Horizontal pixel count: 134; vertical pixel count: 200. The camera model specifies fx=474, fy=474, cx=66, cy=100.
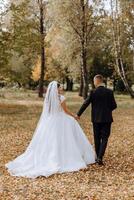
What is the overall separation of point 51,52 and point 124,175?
48.9 metres

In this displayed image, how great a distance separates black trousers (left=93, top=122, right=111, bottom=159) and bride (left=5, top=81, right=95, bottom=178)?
0.26 m

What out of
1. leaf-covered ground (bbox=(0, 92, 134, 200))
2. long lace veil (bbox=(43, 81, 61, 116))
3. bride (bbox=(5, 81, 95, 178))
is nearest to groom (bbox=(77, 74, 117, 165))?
bride (bbox=(5, 81, 95, 178))

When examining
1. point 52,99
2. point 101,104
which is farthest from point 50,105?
point 101,104

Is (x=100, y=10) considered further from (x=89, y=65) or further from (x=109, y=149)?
(x=109, y=149)

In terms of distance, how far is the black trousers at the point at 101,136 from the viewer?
12383 millimetres

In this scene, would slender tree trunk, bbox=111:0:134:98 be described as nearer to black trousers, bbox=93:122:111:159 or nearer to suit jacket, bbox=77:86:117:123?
black trousers, bbox=93:122:111:159

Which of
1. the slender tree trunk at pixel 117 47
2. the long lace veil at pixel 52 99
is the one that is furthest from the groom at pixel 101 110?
the slender tree trunk at pixel 117 47

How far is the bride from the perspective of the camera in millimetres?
11654

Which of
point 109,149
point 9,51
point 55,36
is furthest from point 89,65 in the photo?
point 109,149

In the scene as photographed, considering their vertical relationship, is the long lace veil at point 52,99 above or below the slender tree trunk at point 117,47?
below

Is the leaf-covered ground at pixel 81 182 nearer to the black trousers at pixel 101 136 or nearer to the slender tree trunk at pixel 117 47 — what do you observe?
the black trousers at pixel 101 136

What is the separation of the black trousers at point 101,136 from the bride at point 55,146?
26cm

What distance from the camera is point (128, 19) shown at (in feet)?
161

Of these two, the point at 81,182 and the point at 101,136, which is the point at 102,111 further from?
the point at 81,182
